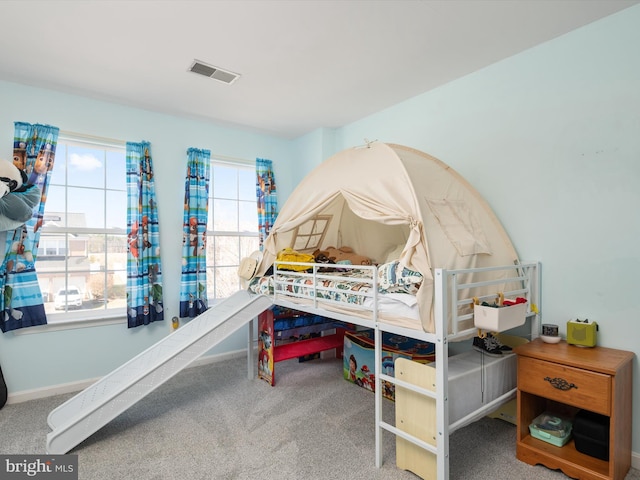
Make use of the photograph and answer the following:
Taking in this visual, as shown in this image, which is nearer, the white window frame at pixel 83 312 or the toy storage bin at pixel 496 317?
the toy storage bin at pixel 496 317

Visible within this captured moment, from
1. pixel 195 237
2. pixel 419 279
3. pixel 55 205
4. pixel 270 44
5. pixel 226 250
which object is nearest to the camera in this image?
pixel 419 279

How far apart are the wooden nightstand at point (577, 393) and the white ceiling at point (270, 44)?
2.00 meters

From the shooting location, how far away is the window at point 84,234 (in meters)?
3.27

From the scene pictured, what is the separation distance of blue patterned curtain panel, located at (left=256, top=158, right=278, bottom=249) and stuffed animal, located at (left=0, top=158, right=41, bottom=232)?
6.80 ft

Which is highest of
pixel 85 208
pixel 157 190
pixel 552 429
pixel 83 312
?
pixel 157 190

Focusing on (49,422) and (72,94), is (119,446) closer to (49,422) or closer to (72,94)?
(49,422)

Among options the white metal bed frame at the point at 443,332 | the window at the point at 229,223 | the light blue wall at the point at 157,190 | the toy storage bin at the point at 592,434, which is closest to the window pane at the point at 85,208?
the light blue wall at the point at 157,190

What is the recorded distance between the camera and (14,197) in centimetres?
275

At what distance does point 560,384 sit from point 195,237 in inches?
128

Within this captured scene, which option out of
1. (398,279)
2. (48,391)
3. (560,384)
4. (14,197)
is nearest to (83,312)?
(48,391)

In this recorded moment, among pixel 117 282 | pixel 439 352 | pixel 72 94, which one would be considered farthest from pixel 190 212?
pixel 439 352

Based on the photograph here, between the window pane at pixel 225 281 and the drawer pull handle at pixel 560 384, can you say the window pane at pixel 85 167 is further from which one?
the drawer pull handle at pixel 560 384

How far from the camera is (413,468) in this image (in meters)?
2.04

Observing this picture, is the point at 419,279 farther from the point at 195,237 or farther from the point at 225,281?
the point at 225,281
